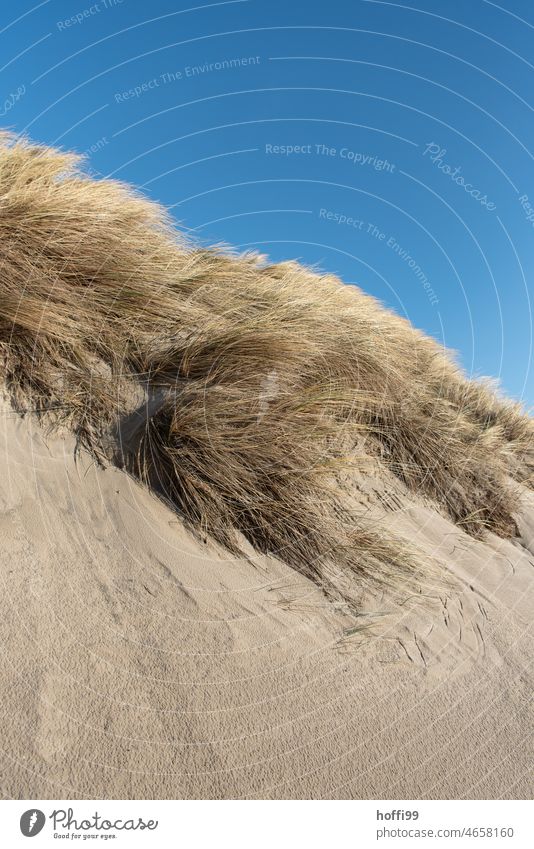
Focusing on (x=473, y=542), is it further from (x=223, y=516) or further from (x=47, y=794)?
(x=47, y=794)

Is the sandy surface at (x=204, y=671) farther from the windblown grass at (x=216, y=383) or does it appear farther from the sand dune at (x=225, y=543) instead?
the windblown grass at (x=216, y=383)

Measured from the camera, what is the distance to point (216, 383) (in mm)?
3770

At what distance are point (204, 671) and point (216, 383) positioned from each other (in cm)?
180

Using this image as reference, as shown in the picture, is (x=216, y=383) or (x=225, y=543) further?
(x=216, y=383)

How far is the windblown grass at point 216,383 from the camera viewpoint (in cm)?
340

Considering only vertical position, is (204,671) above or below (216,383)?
below

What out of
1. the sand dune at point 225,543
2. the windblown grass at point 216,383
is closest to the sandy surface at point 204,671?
the sand dune at point 225,543

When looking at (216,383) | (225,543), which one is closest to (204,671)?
(225,543)

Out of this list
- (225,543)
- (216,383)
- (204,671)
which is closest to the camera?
(204,671)

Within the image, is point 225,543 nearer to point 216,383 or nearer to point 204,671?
point 204,671

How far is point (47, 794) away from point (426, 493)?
3.50 m

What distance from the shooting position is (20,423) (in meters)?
3.36
